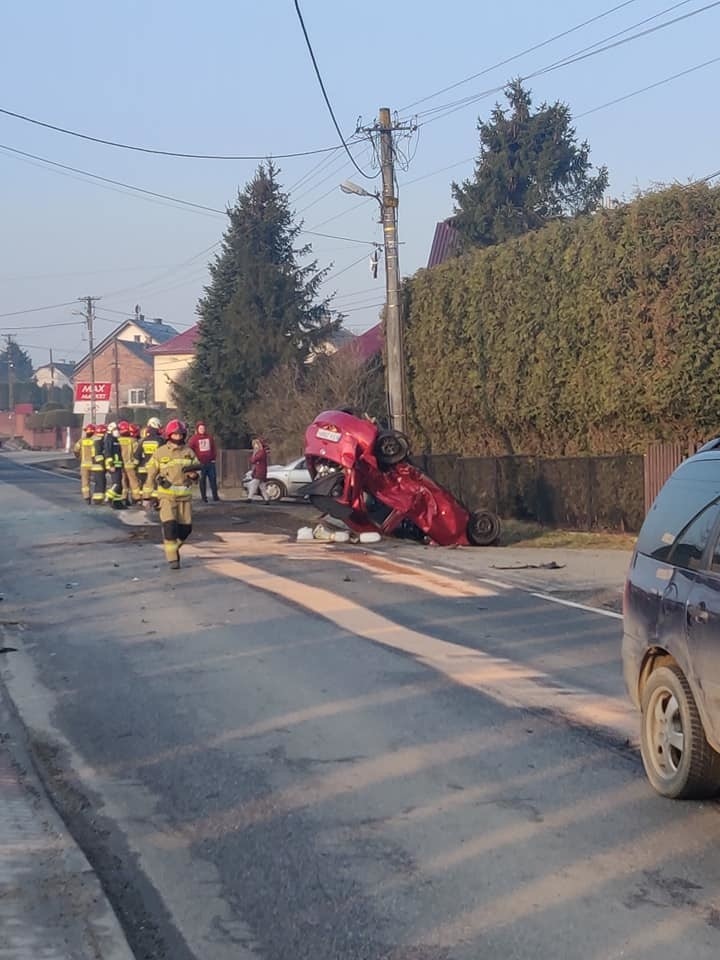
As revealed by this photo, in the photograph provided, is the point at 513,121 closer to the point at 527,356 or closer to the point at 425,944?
the point at 527,356

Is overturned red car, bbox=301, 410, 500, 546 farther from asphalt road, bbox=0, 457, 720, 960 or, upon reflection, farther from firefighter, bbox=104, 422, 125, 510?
firefighter, bbox=104, 422, 125, 510

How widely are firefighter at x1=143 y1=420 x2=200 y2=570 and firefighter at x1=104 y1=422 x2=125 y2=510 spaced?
11.6 metres

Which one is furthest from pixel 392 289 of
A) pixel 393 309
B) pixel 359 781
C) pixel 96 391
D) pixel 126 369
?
pixel 126 369

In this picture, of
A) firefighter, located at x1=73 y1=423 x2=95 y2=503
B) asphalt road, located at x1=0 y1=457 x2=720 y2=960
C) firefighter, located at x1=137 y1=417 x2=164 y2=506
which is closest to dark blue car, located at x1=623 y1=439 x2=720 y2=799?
asphalt road, located at x1=0 y1=457 x2=720 y2=960

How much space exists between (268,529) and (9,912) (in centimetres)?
1839

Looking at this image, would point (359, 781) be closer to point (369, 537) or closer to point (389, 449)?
point (389, 449)

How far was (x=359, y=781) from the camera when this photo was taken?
23.3 ft

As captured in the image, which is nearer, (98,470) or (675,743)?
(675,743)

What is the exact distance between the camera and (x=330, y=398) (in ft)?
126

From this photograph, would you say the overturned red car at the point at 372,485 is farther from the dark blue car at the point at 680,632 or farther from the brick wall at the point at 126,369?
the brick wall at the point at 126,369

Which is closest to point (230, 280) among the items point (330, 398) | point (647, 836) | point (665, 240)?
point (330, 398)

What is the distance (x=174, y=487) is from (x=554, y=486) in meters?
9.65

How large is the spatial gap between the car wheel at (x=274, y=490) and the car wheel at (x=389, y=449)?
12.8 metres

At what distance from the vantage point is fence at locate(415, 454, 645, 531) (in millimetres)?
22156
